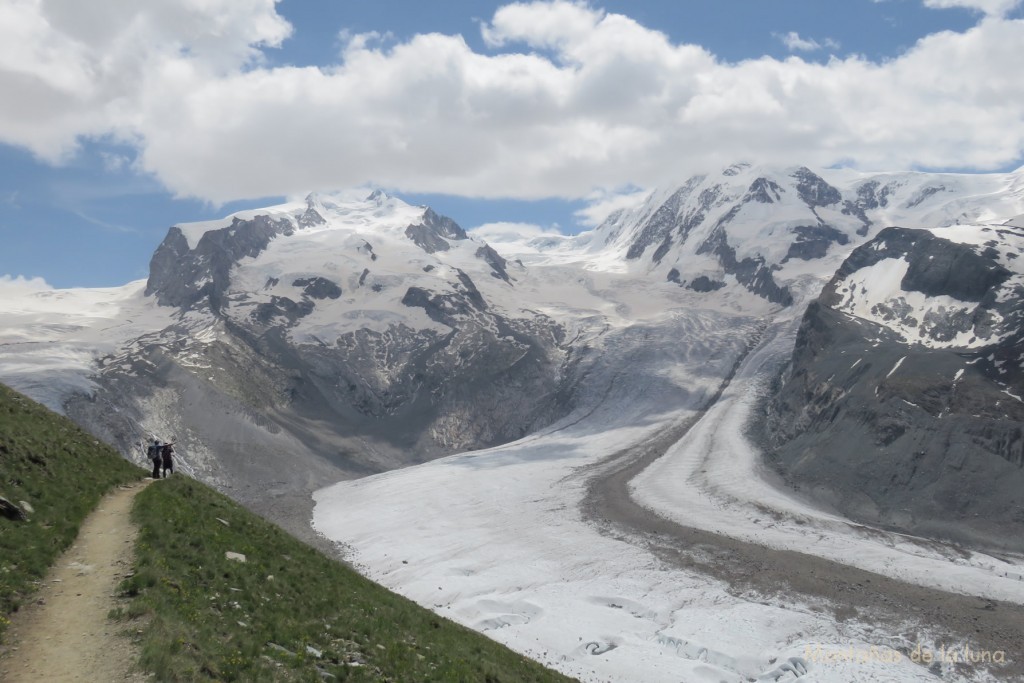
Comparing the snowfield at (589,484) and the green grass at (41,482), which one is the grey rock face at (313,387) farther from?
the green grass at (41,482)

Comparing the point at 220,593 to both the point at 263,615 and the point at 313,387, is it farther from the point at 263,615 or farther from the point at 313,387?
the point at 313,387

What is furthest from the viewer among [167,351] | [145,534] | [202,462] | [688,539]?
[167,351]

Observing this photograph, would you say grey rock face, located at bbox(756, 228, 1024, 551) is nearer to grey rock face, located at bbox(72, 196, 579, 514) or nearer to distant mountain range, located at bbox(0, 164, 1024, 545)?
distant mountain range, located at bbox(0, 164, 1024, 545)

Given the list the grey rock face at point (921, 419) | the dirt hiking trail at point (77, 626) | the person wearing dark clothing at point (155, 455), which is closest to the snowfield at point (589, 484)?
the grey rock face at point (921, 419)

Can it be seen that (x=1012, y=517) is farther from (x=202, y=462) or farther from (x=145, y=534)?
(x=202, y=462)

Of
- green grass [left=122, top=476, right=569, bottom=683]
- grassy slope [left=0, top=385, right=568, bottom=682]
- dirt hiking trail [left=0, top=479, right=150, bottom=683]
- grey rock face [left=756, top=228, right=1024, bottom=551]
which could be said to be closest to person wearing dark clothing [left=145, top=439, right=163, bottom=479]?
grassy slope [left=0, top=385, right=568, bottom=682]

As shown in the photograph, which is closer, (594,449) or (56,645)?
(56,645)

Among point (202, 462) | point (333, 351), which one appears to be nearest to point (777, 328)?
point (333, 351)

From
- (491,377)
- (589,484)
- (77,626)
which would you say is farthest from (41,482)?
(491,377)
